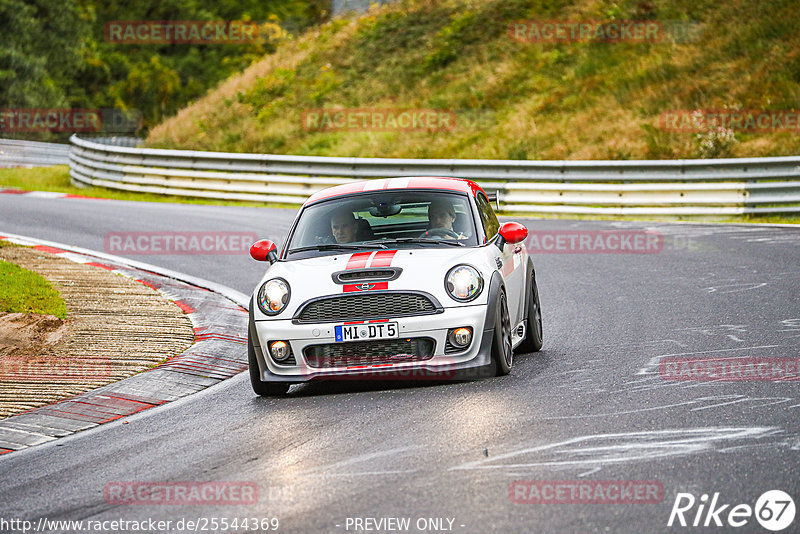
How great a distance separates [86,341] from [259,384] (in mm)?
2594

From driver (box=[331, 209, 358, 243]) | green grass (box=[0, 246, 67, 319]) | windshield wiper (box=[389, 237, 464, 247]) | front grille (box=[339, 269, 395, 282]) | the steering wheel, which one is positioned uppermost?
driver (box=[331, 209, 358, 243])

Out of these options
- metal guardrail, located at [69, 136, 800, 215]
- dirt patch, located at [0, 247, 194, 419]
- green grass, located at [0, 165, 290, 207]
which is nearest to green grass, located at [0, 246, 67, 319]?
dirt patch, located at [0, 247, 194, 419]

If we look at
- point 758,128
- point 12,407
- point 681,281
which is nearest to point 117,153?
point 758,128

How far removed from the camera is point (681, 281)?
40.1 feet

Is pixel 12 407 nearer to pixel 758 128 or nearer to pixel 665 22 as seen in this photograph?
pixel 758 128

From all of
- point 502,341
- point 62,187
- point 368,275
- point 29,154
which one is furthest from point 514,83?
point 368,275

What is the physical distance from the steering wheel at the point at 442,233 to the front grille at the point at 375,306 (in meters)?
1.08

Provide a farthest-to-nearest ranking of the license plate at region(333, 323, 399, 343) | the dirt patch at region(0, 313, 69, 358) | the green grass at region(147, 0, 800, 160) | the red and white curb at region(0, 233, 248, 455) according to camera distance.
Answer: the green grass at region(147, 0, 800, 160)
the dirt patch at region(0, 313, 69, 358)
the license plate at region(333, 323, 399, 343)
the red and white curb at region(0, 233, 248, 455)

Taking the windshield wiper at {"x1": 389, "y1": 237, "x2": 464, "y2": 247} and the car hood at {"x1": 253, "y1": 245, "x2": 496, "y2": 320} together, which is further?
the windshield wiper at {"x1": 389, "y1": 237, "x2": 464, "y2": 247}

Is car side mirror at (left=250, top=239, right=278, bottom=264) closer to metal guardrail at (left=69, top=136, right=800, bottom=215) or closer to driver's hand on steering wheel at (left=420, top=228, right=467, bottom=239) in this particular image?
driver's hand on steering wheel at (left=420, top=228, right=467, bottom=239)

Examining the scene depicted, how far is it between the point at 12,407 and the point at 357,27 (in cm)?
3389

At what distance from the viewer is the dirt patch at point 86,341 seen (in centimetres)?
832

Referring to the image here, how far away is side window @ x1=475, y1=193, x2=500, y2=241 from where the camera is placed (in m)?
8.74

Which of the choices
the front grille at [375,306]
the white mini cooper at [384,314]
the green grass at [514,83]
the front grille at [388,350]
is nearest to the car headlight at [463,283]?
the white mini cooper at [384,314]
